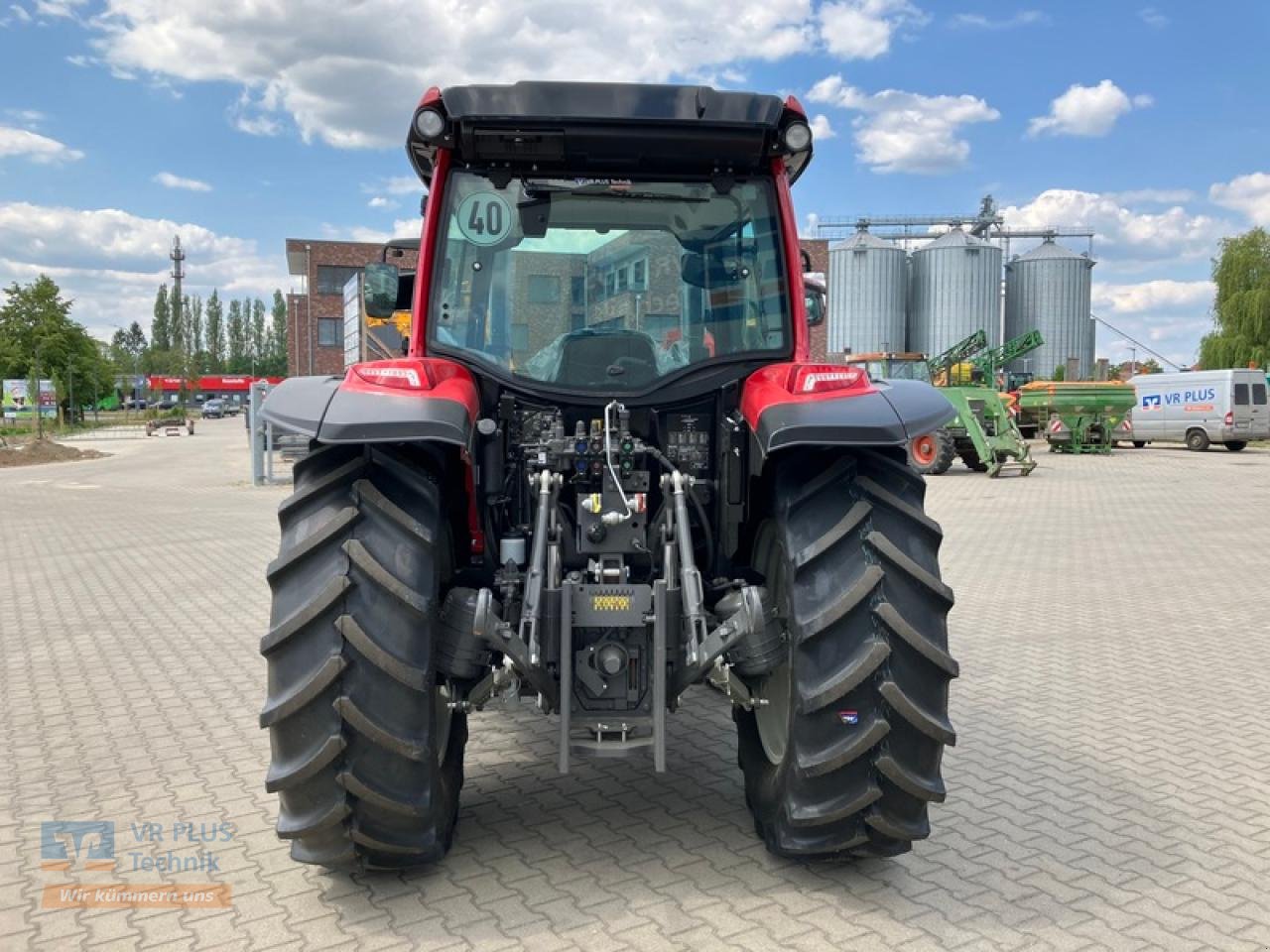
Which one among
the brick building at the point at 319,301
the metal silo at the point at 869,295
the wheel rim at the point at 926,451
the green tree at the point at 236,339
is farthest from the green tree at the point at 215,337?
the wheel rim at the point at 926,451

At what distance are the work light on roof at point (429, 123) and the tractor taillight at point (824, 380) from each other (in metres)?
1.56

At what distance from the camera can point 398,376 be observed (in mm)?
3500

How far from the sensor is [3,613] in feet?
27.7

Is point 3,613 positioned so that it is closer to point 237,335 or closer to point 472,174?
point 472,174

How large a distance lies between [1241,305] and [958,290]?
1216 cm

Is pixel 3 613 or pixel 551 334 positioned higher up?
pixel 551 334

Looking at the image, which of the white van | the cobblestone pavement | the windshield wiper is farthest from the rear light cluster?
the white van

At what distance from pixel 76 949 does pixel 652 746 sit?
6.16 feet

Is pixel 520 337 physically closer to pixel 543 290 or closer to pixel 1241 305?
pixel 543 290

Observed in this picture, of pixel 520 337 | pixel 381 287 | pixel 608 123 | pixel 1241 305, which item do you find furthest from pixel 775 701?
pixel 1241 305

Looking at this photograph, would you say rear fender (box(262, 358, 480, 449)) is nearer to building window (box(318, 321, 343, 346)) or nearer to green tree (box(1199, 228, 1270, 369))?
green tree (box(1199, 228, 1270, 369))

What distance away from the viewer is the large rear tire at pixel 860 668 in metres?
3.29

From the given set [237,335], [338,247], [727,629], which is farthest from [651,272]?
[237,335]

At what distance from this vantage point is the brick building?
55.6m
